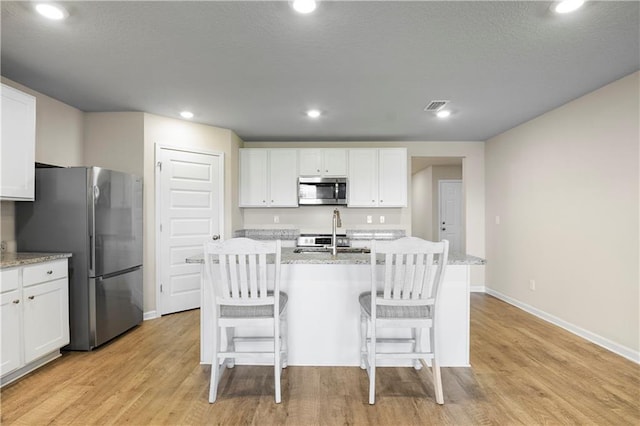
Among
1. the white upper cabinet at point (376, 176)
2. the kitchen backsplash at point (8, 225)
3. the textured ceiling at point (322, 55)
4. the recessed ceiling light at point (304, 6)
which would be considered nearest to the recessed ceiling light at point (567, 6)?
the textured ceiling at point (322, 55)

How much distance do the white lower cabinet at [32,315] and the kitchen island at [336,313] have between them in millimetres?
1228

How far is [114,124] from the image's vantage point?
12.5 feet

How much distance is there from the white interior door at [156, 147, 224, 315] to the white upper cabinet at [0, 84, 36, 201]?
4.22 ft

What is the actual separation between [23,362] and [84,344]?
21.6 inches

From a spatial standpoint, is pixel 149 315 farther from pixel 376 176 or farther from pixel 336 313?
pixel 376 176

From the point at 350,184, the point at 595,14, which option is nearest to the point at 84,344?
the point at 350,184

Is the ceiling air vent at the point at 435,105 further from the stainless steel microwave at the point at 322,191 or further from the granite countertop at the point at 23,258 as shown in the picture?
the granite countertop at the point at 23,258

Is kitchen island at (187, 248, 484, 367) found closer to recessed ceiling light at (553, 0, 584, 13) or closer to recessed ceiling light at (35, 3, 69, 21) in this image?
recessed ceiling light at (553, 0, 584, 13)

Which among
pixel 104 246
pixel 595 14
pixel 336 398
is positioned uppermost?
pixel 595 14

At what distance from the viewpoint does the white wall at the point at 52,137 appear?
2.87 meters

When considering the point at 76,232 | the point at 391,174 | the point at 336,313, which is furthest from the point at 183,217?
the point at 391,174

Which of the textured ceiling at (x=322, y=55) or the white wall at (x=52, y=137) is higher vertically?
the textured ceiling at (x=322, y=55)

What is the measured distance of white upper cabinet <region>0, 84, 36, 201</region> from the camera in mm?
2457

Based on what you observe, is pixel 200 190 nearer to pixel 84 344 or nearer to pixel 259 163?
pixel 259 163
